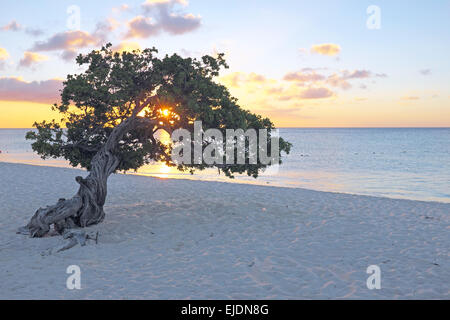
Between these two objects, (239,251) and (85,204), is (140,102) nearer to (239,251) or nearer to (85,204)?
(85,204)

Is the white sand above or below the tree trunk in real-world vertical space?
below

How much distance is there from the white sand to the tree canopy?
280cm

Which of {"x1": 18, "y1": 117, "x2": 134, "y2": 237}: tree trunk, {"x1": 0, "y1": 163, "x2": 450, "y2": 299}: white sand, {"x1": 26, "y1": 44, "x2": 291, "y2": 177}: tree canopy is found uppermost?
{"x1": 26, "y1": 44, "x2": 291, "y2": 177}: tree canopy

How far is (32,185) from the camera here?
24.3m

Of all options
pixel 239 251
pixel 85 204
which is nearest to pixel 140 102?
pixel 85 204

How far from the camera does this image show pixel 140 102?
1495cm

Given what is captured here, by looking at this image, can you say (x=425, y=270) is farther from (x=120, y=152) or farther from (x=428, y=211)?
(x=120, y=152)

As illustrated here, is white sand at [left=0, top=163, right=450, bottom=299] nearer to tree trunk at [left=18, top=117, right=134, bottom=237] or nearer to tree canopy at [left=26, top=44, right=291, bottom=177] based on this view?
tree trunk at [left=18, top=117, right=134, bottom=237]

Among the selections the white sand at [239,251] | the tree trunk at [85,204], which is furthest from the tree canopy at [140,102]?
the white sand at [239,251]

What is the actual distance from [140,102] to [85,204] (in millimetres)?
4502

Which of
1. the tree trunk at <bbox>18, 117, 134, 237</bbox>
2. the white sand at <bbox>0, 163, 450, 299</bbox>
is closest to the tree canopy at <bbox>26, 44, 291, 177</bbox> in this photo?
the tree trunk at <bbox>18, 117, 134, 237</bbox>

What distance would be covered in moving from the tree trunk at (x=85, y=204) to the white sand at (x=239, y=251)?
19.5 inches

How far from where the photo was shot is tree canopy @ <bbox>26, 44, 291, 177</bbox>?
44.0 ft
